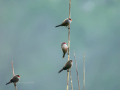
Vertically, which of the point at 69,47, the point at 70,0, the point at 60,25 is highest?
the point at 70,0

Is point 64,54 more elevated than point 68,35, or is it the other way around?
point 68,35

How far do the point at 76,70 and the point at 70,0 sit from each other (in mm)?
3113

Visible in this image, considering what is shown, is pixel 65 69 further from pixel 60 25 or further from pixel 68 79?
pixel 60 25

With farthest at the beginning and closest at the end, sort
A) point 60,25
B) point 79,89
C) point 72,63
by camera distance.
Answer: point 60,25 < point 72,63 < point 79,89

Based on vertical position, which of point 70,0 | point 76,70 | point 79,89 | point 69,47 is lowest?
point 79,89

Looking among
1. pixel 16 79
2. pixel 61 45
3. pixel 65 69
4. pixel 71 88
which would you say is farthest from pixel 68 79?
pixel 16 79

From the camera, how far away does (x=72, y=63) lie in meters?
10.6

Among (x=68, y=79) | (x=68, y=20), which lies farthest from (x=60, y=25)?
(x=68, y=79)

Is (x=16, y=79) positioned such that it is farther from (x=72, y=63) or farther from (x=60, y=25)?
(x=60, y=25)

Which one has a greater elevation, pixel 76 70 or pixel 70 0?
pixel 70 0

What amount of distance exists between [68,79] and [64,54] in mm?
1327

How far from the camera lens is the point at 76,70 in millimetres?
9484

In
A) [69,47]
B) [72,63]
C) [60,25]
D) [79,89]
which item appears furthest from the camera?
[60,25]

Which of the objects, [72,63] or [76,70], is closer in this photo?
[76,70]
